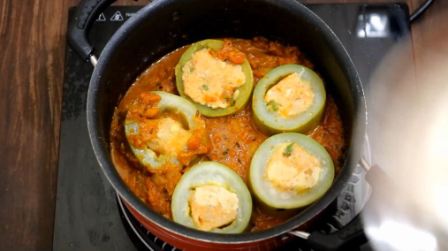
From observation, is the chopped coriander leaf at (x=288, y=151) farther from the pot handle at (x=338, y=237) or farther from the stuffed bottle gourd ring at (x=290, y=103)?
the pot handle at (x=338, y=237)

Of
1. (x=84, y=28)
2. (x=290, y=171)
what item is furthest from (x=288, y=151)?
(x=84, y=28)

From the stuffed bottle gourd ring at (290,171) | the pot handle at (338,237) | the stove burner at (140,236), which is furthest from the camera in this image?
the stove burner at (140,236)

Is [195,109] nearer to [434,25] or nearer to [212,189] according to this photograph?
[212,189]

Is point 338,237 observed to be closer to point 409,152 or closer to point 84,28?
point 409,152

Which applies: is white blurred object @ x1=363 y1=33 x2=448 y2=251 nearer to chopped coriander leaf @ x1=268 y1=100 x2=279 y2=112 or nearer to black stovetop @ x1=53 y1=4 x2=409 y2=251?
black stovetop @ x1=53 y1=4 x2=409 y2=251

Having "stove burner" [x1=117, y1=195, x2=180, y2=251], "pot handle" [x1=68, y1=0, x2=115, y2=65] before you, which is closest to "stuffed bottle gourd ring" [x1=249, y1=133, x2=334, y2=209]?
"stove burner" [x1=117, y1=195, x2=180, y2=251]

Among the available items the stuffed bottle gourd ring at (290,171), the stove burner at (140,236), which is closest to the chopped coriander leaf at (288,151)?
the stuffed bottle gourd ring at (290,171)

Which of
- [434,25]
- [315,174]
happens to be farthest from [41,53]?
[434,25]
